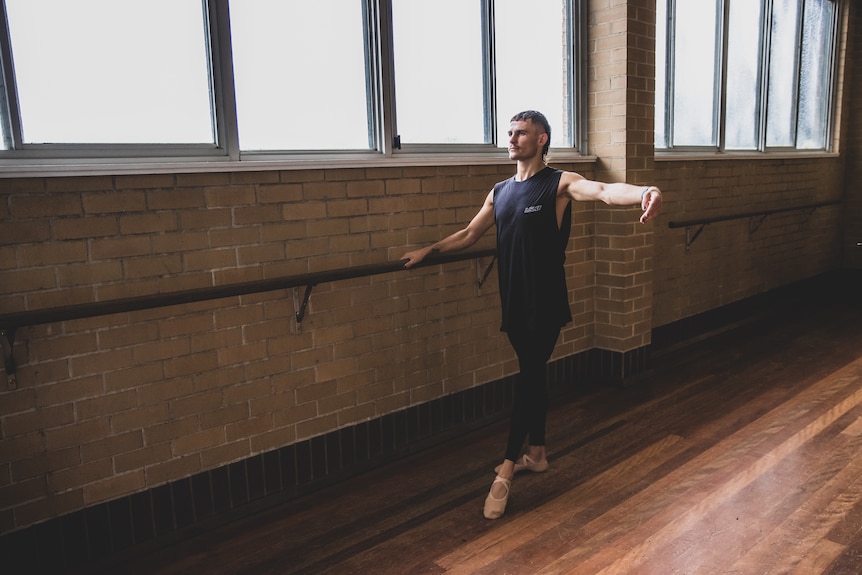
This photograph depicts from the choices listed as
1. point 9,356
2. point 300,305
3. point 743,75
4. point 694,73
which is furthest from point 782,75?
point 9,356

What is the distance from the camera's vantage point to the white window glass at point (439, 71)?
140 inches

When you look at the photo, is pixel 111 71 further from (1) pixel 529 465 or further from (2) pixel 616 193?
(1) pixel 529 465

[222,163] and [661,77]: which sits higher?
[661,77]

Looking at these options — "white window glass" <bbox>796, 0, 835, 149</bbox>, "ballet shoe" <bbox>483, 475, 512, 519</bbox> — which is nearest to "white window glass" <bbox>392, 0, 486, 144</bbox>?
"ballet shoe" <bbox>483, 475, 512, 519</bbox>

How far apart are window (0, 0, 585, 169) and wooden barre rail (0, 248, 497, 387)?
20.4 inches

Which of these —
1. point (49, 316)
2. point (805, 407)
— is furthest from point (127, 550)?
point (805, 407)

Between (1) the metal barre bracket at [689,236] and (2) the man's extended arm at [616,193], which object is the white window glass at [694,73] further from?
(2) the man's extended arm at [616,193]

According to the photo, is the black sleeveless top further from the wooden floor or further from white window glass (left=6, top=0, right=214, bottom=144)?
white window glass (left=6, top=0, right=214, bottom=144)

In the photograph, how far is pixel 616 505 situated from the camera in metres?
3.01

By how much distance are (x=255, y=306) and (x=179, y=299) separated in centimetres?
39

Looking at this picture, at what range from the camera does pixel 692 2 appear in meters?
5.47

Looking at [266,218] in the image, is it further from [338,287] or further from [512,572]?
[512,572]

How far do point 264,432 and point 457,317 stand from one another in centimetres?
123

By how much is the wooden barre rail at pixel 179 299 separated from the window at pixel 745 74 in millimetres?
2936
